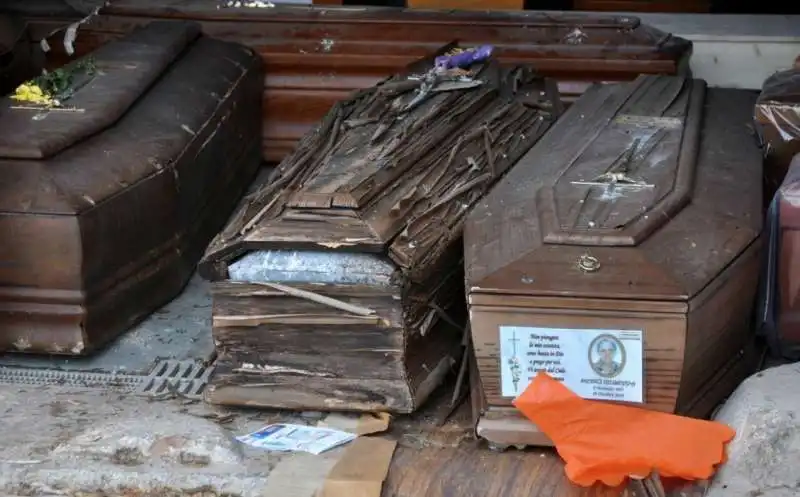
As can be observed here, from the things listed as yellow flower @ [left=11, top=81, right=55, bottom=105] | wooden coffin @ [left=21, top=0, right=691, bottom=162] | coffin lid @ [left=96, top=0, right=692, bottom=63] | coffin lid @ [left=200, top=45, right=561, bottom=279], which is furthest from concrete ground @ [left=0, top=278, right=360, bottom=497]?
coffin lid @ [left=96, top=0, right=692, bottom=63]

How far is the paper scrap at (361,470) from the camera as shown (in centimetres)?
169

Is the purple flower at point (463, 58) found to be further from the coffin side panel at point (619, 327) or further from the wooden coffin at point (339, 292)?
the coffin side panel at point (619, 327)

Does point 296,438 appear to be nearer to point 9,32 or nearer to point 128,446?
point 128,446

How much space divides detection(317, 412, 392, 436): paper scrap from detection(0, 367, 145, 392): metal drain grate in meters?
0.43

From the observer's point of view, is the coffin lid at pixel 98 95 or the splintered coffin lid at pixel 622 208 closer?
the splintered coffin lid at pixel 622 208

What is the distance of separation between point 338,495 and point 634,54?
180 cm

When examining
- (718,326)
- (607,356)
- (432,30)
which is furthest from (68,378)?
(432,30)

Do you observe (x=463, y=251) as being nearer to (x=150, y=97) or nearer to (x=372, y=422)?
(x=372, y=422)

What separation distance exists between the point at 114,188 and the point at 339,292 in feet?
1.98

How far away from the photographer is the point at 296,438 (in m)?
1.86

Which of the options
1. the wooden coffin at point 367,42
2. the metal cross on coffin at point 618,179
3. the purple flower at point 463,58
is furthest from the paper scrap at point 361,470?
the wooden coffin at point 367,42

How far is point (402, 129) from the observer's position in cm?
234

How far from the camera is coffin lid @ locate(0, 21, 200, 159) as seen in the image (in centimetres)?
220

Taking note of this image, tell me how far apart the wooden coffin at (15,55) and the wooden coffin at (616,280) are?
158 centimetres
